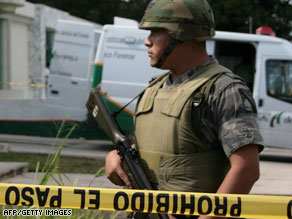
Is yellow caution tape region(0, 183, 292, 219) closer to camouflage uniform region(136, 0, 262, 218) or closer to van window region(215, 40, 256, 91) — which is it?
camouflage uniform region(136, 0, 262, 218)

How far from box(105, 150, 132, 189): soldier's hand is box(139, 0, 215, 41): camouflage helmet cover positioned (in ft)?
1.65

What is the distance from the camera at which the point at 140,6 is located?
173 ft

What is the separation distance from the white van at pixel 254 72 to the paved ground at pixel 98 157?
67 cm

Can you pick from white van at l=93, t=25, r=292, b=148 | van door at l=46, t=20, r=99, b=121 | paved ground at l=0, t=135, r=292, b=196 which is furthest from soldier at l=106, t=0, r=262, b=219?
van door at l=46, t=20, r=99, b=121

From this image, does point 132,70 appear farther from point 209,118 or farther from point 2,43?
point 2,43

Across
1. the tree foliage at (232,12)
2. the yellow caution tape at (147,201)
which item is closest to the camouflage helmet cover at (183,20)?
the yellow caution tape at (147,201)

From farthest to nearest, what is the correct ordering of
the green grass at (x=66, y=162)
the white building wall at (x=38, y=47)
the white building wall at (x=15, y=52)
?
the white building wall at (x=38, y=47)
the white building wall at (x=15, y=52)
the green grass at (x=66, y=162)

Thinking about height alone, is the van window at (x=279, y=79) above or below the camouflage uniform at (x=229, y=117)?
below

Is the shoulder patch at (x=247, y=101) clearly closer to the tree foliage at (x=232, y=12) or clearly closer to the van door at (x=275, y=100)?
the van door at (x=275, y=100)

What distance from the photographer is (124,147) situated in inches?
86.0

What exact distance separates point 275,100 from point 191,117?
7.87m

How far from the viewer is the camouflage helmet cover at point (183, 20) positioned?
6.84 ft

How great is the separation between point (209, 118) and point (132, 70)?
7.79 meters

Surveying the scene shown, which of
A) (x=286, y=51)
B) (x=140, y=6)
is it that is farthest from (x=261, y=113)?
(x=140, y=6)
